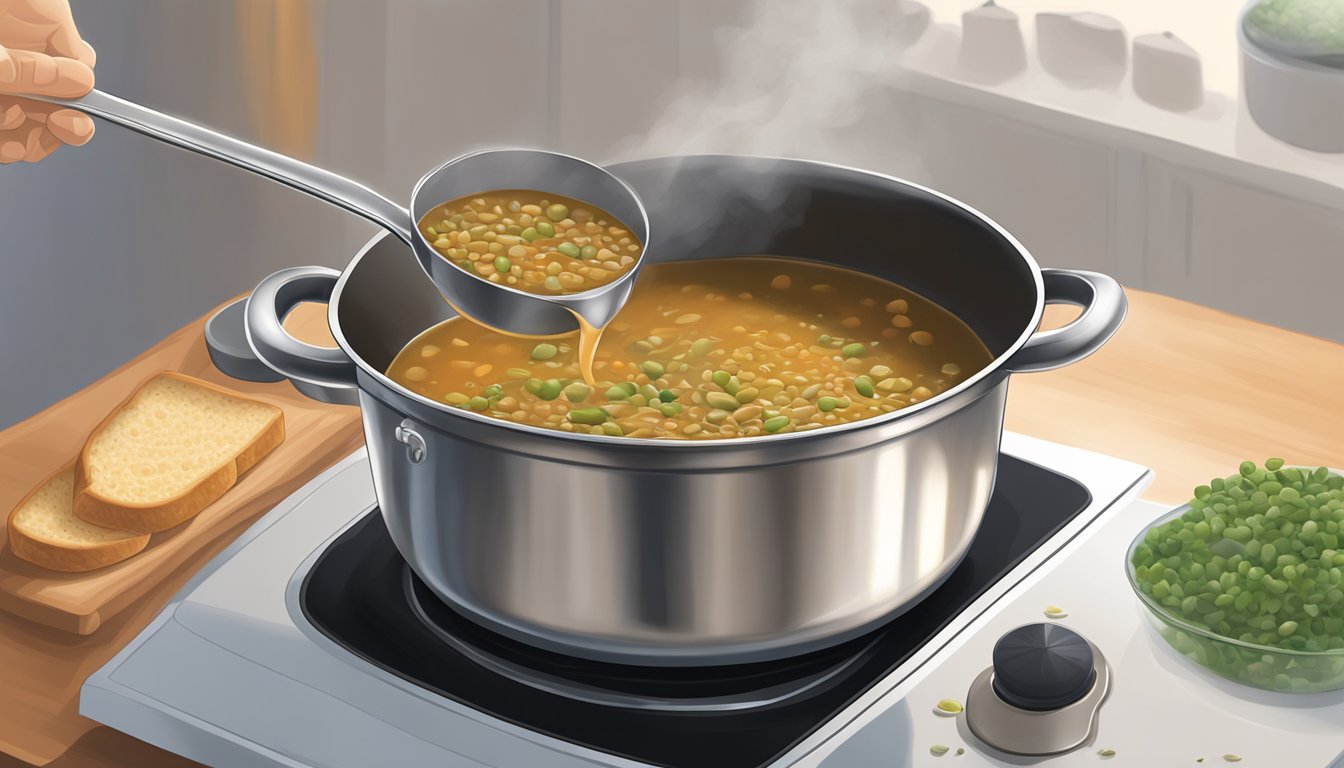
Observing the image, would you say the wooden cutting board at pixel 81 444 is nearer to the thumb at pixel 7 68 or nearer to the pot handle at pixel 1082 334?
the thumb at pixel 7 68

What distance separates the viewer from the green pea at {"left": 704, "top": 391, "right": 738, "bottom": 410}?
126cm

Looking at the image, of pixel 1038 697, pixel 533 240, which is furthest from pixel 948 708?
pixel 533 240

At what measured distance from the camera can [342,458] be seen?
1597 millimetres

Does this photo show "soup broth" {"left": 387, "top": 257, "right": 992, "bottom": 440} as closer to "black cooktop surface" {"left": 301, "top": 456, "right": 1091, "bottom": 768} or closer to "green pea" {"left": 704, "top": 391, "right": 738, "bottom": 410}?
"green pea" {"left": 704, "top": 391, "right": 738, "bottom": 410}

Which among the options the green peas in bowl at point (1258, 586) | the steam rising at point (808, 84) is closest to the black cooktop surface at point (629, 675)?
the green peas in bowl at point (1258, 586)

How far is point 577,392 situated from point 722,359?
0.60 feet

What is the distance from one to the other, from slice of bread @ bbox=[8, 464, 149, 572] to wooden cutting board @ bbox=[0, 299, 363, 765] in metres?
0.01

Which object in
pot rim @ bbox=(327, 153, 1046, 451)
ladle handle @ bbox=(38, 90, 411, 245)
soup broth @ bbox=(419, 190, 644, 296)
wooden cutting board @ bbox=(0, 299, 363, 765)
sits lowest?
wooden cutting board @ bbox=(0, 299, 363, 765)

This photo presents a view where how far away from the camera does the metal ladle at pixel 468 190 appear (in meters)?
1.21

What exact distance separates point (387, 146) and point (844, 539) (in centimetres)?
212

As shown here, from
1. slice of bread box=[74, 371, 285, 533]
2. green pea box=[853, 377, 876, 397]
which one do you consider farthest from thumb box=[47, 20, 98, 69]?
green pea box=[853, 377, 876, 397]

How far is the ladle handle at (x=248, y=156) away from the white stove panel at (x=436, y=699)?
346mm

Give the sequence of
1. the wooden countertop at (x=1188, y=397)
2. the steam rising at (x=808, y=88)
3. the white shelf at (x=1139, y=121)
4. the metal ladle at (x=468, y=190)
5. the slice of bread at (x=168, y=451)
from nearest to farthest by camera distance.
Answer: the metal ladle at (x=468, y=190)
the slice of bread at (x=168, y=451)
the wooden countertop at (x=1188, y=397)
the white shelf at (x=1139, y=121)
the steam rising at (x=808, y=88)

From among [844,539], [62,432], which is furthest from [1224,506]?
[62,432]
